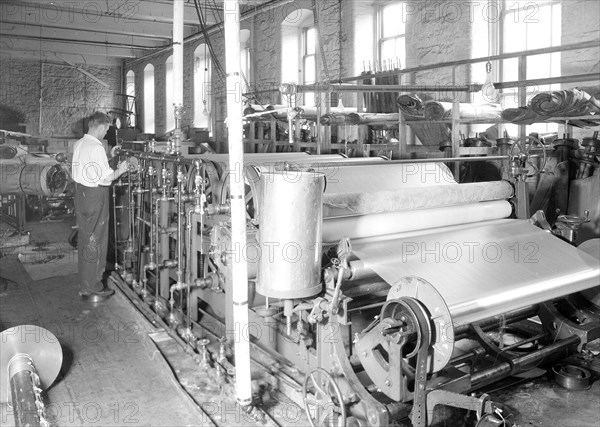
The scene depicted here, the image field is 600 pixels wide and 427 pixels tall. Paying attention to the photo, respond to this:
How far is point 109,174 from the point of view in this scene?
4570 millimetres

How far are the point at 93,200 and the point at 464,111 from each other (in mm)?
3375

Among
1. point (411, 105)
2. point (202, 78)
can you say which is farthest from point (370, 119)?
point (202, 78)

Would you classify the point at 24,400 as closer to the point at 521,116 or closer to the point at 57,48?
the point at 521,116

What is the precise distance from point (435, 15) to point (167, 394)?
24.4 ft

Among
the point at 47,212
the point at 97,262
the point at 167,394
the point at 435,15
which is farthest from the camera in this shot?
the point at 47,212

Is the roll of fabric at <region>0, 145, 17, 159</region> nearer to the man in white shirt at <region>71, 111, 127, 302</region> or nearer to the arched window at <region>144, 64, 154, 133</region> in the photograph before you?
the man in white shirt at <region>71, 111, 127, 302</region>

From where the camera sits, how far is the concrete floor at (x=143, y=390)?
2803 millimetres

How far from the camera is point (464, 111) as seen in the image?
17.4 ft

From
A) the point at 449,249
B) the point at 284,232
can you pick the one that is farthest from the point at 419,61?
the point at 284,232

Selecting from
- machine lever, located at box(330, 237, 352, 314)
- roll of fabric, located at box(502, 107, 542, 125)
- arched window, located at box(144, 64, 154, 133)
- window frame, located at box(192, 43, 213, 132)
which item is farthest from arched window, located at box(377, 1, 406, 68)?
arched window, located at box(144, 64, 154, 133)

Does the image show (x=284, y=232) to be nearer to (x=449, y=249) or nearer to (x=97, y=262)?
(x=449, y=249)

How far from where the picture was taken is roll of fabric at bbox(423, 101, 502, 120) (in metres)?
5.31

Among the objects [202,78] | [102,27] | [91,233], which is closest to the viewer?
[91,233]

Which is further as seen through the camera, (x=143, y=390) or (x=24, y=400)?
(x=143, y=390)
